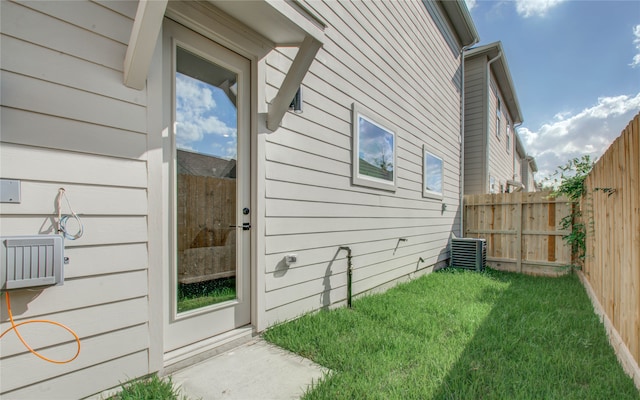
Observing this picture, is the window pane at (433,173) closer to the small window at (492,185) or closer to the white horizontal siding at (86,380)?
the small window at (492,185)

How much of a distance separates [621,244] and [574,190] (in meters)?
3.24

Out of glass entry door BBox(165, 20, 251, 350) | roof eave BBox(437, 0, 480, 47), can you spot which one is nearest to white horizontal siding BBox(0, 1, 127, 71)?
glass entry door BBox(165, 20, 251, 350)

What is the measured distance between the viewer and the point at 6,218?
1.38 metres

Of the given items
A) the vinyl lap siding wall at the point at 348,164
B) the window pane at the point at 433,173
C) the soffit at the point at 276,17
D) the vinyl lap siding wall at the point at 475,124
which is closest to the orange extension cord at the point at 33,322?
the vinyl lap siding wall at the point at 348,164

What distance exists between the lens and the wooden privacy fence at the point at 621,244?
1.92 m

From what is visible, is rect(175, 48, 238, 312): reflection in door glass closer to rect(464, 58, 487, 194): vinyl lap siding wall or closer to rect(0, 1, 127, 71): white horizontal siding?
rect(0, 1, 127, 71): white horizontal siding

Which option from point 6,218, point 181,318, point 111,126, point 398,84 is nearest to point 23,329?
point 6,218

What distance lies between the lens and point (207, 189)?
7.57 ft

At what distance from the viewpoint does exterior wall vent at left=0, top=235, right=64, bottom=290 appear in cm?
134

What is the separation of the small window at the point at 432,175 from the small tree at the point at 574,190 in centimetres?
186

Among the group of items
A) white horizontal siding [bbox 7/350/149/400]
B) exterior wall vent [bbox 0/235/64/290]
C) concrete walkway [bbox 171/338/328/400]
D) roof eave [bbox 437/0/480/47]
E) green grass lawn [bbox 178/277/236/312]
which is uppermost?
roof eave [bbox 437/0/480/47]

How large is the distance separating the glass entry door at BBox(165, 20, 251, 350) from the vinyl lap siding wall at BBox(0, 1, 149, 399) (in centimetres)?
30

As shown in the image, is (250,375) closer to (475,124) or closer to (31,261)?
(31,261)

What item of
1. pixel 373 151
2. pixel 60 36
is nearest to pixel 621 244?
pixel 373 151
